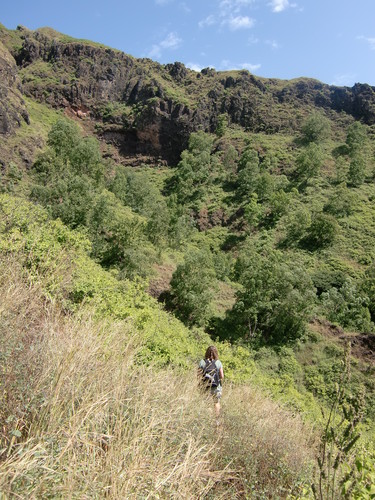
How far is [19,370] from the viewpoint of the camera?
86.4 inches

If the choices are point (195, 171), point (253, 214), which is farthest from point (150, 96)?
point (253, 214)

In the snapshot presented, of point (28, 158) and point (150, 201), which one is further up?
point (28, 158)

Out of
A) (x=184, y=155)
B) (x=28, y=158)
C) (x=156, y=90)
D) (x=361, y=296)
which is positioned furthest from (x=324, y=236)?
(x=156, y=90)

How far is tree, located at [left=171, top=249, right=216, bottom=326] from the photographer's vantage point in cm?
2569

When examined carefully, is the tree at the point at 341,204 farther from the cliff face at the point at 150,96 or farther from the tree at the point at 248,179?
the cliff face at the point at 150,96

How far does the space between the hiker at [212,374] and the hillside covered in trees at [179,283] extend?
0.38 metres

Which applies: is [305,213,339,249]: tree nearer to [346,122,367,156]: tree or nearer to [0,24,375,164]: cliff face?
[346,122,367,156]: tree

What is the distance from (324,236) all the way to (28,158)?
138 ft

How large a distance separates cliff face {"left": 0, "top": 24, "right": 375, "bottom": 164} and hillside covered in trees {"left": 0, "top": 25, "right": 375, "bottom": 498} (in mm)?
636

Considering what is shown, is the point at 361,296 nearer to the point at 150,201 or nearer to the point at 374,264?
the point at 374,264

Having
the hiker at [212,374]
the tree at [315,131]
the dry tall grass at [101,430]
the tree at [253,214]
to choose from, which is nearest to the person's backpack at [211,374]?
the hiker at [212,374]

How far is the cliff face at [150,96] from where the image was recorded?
3307 inches

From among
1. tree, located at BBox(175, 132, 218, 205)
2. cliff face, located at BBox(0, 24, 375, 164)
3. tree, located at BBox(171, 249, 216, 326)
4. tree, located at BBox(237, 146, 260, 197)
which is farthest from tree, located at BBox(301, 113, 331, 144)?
tree, located at BBox(171, 249, 216, 326)

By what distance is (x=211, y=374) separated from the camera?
5.20 meters
